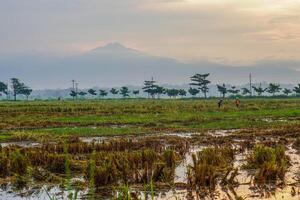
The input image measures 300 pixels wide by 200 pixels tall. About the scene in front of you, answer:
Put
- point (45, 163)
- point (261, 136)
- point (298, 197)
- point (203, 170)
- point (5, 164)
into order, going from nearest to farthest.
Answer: point (298, 197)
point (203, 170)
point (5, 164)
point (45, 163)
point (261, 136)

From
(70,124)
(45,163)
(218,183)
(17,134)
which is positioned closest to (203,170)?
(218,183)

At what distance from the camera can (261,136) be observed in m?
26.4

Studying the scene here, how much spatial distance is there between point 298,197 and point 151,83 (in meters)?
132

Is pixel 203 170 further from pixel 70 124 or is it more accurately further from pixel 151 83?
pixel 151 83

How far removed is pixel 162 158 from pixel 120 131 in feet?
51.8

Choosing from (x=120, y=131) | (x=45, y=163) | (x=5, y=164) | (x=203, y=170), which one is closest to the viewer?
(x=203, y=170)

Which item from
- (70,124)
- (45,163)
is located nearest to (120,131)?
(70,124)

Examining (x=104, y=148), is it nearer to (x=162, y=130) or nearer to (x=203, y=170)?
(x=203, y=170)

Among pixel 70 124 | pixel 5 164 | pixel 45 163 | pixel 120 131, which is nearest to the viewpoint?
pixel 5 164

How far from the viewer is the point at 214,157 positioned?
14492mm

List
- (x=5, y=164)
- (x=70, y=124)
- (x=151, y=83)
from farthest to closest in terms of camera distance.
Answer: (x=151, y=83) → (x=70, y=124) → (x=5, y=164)

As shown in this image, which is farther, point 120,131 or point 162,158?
point 120,131

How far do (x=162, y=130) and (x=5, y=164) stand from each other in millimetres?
18131

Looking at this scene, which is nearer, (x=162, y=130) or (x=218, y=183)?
(x=218, y=183)
